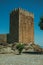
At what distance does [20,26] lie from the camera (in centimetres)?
4528

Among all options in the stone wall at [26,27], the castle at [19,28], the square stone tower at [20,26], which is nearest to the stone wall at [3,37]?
the castle at [19,28]

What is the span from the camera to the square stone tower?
45031mm

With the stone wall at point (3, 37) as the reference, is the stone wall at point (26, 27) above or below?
above

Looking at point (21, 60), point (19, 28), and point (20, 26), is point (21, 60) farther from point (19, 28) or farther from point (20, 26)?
point (20, 26)

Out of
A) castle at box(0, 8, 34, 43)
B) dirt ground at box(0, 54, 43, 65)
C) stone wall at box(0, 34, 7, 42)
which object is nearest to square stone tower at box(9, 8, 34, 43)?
castle at box(0, 8, 34, 43)

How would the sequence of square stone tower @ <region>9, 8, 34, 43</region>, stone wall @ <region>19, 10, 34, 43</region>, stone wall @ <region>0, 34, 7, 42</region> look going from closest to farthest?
square stone tower @ <region>9, 8, 34, 43</region>
stone wall @ <region>19, 10, 34, 43</region>
stone wall @ <region>0, 34, 7, 42</region>

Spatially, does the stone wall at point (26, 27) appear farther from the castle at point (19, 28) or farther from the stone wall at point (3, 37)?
the stone wall at point (3, 37)

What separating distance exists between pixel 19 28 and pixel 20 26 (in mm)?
590

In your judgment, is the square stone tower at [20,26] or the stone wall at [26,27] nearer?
the square stone tower at [20,26]

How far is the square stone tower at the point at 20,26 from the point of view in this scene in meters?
45.0

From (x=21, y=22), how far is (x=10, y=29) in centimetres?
303

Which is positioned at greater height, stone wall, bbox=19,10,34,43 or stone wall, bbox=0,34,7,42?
stone wall, bbox=19,10,34,43

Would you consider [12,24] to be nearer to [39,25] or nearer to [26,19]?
[26,19]

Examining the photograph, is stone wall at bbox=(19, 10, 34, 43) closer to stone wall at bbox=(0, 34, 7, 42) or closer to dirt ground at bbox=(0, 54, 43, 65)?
stone wall at bbox=(0, 34, 7, 42)
